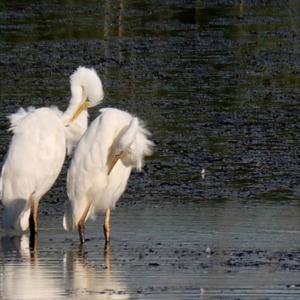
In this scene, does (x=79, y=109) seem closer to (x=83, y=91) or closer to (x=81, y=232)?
(x=83, y=91)

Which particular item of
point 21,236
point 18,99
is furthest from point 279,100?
point 21,236

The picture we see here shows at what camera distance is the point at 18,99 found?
62.4ft

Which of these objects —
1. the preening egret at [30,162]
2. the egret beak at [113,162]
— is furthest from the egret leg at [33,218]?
the egret beak at [113,162]

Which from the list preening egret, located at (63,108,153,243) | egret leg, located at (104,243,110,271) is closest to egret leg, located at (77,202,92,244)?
preening egret, located at (63,108,153,243)

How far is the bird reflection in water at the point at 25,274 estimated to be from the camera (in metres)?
9.37

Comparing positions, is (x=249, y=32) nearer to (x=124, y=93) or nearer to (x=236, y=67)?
(x=236, y=67)

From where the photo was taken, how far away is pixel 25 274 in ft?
33.0

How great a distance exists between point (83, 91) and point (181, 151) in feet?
8.58

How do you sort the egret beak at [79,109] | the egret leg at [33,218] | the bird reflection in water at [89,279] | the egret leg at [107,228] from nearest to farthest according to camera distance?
the bird reflection in water at [89,279] < the egret leg at [107,228] < the egret leg at [33,218] < the egret beak at [79,109]

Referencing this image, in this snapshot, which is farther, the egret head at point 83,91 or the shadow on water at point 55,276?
the egret head at point 83,91

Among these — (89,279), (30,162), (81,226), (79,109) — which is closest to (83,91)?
(79,109)

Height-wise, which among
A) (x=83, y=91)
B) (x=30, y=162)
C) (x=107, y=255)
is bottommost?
(x=107, y=255)

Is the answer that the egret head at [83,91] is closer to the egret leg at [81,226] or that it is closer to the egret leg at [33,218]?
the egret leg at [33,218]

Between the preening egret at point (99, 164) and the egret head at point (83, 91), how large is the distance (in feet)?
3.78
